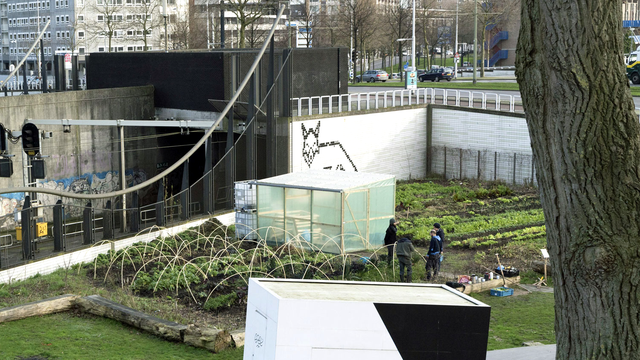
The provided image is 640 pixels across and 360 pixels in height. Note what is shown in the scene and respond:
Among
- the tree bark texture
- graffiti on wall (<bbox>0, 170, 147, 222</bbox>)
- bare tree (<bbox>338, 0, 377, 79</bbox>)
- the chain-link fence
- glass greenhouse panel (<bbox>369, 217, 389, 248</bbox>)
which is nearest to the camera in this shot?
the tree bark texture

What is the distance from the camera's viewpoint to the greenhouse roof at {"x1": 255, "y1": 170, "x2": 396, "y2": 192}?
73.4ft

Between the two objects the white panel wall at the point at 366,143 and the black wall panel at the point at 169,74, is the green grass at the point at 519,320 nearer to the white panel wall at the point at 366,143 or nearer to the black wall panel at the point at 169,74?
the white panel wall at the point at 366,143

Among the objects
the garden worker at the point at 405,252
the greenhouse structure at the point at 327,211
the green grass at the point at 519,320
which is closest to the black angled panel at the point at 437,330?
the green grass at the point at 519,320

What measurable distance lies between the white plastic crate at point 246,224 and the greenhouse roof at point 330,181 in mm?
1069

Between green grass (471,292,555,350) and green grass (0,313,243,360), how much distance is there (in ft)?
16.4

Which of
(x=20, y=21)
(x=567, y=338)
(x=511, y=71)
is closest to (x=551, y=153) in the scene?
(x=567, y=338)

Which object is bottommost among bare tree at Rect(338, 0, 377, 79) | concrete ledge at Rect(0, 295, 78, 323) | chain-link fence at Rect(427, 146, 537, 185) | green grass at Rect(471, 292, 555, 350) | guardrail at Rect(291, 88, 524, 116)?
green grass at Rect(471, 292, 555, 350)

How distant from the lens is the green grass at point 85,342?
495 inches

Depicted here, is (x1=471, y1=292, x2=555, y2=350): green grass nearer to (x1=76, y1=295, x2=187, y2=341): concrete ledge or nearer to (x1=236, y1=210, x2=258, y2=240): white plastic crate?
(x1=76, y1=295, x2=187, y2=341): concrete ledge

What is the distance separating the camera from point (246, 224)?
77.4 feet

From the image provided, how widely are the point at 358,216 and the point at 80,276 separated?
8.03 meters

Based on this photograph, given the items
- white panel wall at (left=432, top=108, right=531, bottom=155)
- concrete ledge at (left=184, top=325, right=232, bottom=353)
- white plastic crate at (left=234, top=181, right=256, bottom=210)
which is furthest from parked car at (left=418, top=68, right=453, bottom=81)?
concrete ledge at (left=184, top=325, right=232, bottom=353)

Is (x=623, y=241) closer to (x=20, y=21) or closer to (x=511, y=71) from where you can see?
(x=511, y=71)

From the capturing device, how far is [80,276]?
19328 mm
